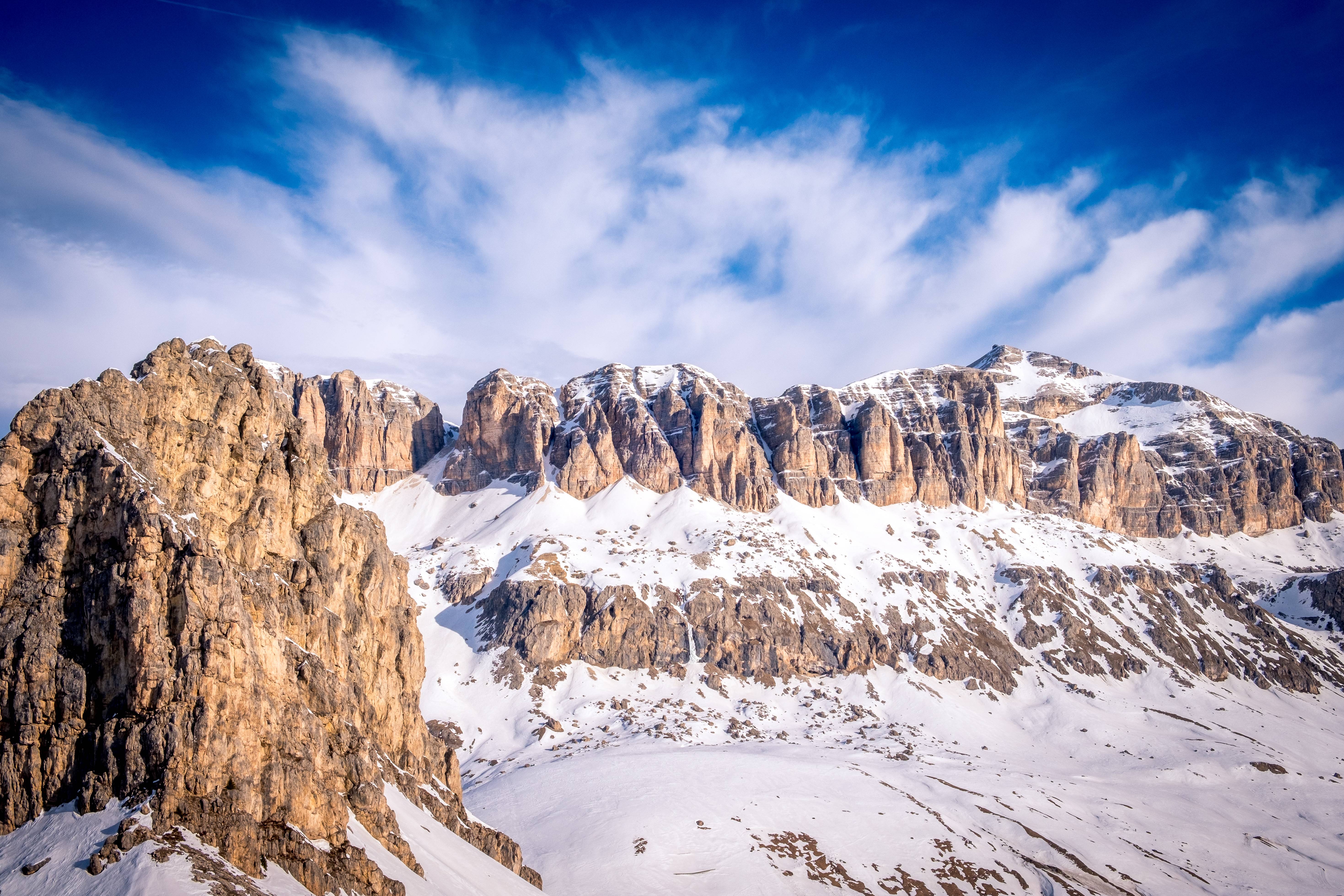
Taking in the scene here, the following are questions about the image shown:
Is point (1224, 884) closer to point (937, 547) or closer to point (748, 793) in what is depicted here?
point (748, 793)

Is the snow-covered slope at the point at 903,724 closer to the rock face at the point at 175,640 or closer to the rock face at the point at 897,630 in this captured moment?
the rock face at the point at 897,630

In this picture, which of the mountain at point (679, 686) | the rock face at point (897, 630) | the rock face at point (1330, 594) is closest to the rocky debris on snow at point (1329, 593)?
the rock face at point (1330, 594)

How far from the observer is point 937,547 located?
631 feet

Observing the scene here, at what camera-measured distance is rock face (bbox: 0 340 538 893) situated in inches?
1214

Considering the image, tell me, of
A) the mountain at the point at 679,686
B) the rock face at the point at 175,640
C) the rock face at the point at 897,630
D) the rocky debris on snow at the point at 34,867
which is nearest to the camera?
the rocky debris on snow at the point at 34,867

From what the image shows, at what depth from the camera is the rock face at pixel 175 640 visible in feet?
101

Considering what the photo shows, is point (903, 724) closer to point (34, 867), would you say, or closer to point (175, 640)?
point (175, 640)

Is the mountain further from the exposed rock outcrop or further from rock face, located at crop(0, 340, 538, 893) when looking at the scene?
the exposed rock outcrop

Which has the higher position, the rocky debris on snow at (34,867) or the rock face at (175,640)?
the rock face at (175,640)

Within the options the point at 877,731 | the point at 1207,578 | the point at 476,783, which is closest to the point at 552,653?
the point at 476,783

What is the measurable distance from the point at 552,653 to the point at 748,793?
204 feet

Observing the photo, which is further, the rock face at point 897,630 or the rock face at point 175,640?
the rock face at point 897,630

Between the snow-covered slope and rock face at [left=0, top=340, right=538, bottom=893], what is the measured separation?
34.7m

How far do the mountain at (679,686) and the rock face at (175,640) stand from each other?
0.73ft
